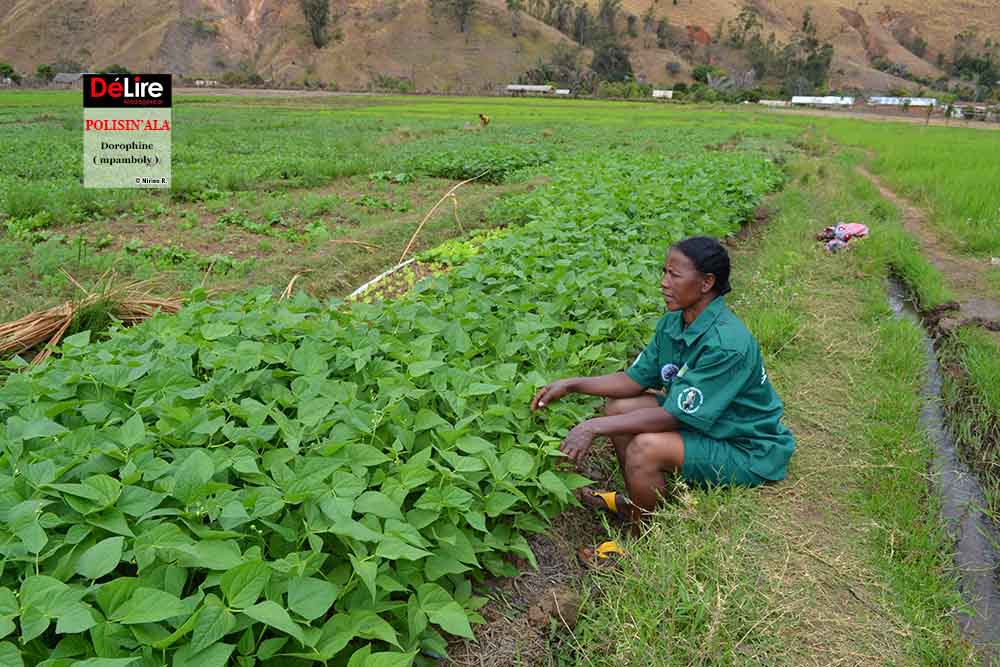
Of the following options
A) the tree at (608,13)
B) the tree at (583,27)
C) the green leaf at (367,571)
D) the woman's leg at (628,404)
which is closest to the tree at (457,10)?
the tree at (583,27)

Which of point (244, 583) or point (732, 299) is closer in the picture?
point (244, 583)

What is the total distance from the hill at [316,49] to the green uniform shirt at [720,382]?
69.8 meters

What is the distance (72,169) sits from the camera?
1147cm

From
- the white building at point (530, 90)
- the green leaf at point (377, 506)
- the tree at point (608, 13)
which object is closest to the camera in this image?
the green leaf at point (377, 506)

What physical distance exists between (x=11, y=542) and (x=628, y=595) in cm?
197

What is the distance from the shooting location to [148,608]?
5.26 ft

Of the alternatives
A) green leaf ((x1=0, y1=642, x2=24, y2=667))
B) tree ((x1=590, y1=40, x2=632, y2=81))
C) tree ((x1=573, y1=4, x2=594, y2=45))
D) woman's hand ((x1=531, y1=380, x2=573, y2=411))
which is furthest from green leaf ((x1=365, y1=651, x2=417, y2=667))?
tree ((x1=573, y1=4, x2=594, y2=45))

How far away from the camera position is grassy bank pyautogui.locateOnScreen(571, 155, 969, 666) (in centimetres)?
237

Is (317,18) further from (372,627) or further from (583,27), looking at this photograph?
(372,627)

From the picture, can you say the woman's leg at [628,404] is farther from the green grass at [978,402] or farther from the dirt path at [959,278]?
the dirt path at [959,278]

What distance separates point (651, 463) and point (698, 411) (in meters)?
0.31

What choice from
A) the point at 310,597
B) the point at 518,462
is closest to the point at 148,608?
the point at 310,597

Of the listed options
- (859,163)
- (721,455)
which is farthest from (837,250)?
(859,163)

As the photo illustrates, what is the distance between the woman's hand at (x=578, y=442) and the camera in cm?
284
